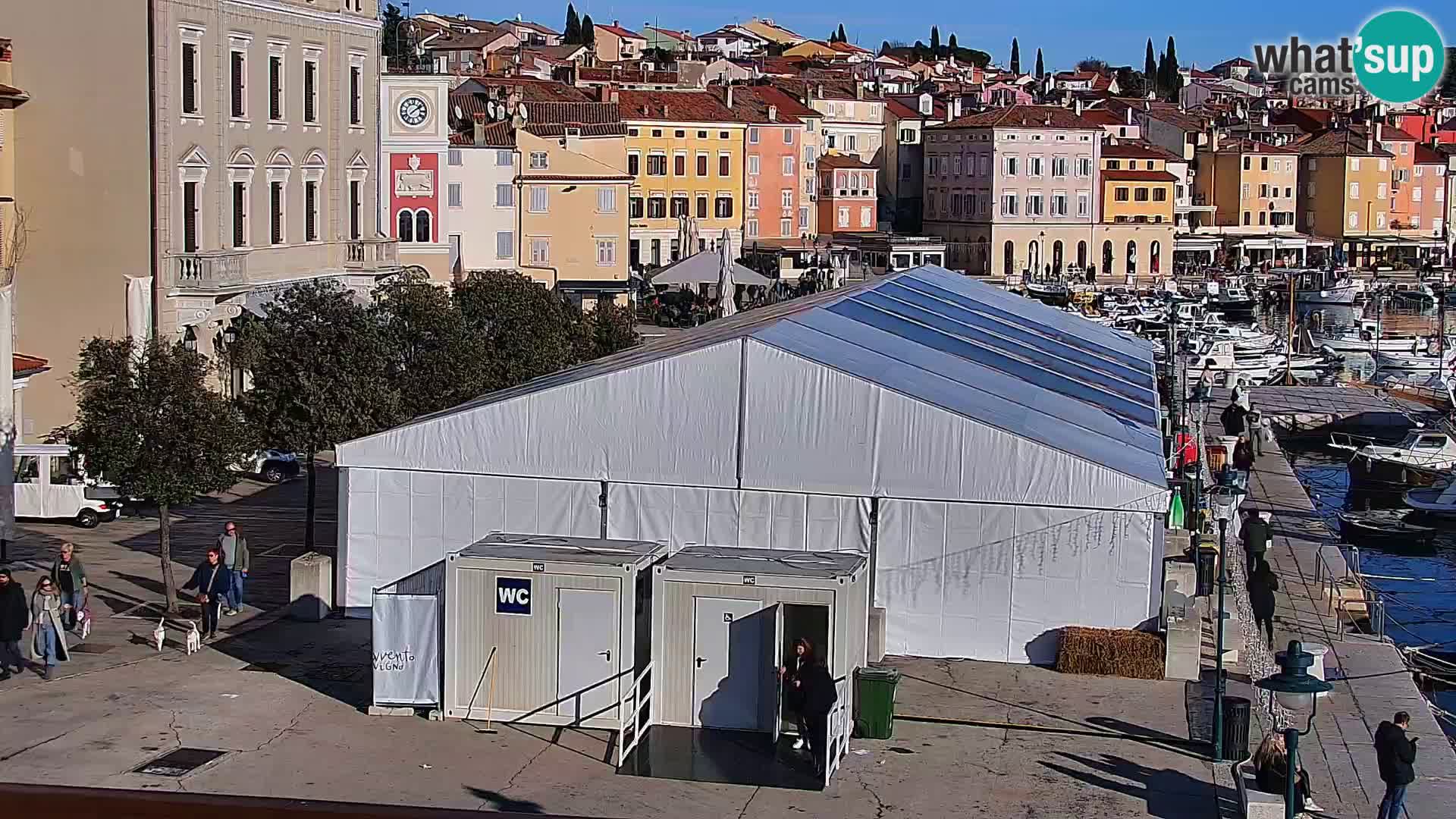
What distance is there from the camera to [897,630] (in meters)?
18.3

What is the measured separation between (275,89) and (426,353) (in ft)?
43.1

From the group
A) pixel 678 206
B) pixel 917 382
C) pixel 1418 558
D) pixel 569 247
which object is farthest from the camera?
pixel 678 206

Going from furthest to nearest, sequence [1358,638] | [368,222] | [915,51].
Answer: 1. [915,51]
2. [368,222]
3. [1358,638]

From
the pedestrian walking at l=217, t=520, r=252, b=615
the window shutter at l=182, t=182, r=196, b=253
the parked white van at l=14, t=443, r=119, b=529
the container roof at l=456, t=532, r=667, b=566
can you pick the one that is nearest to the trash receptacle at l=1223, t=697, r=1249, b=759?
the container roof at l=456, t=532, r=667, b=566

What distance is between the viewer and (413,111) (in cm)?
4694

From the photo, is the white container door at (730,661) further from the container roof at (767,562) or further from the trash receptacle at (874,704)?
the trash receptacle at (874,704)

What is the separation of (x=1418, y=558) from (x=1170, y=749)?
78.5 feet

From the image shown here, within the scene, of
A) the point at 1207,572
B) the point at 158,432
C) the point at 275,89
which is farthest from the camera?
the point at 275,89

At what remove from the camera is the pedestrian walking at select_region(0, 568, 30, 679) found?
16391 mm

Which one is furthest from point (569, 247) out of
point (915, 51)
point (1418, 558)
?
point (915, 51)

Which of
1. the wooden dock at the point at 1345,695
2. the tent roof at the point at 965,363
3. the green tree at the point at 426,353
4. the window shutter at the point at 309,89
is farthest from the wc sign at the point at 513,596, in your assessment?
the window shutter at the point at 309,89

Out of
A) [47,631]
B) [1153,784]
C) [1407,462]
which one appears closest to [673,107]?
[1407,462]

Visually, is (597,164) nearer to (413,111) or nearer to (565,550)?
(413,111)

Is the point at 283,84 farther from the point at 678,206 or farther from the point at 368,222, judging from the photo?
the point at 678,206
